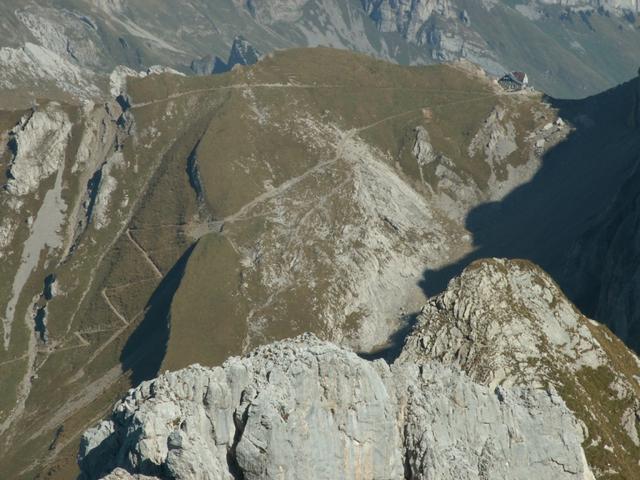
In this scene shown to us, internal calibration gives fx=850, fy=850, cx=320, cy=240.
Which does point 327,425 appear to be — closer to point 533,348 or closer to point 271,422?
point 271,422

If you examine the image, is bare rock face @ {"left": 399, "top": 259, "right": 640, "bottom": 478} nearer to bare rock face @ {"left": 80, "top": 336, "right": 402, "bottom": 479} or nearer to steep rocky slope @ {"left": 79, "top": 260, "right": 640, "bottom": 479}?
steep rocky slope @ {"left": 79, "top": 260, "right": 640, "bottom": 479}

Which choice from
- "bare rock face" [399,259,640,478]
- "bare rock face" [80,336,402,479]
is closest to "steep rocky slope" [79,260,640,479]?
"bare rock face" [80,336,402,479]

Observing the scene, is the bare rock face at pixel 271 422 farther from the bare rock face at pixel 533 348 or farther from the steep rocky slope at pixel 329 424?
the bare rock face at pixel 533 348

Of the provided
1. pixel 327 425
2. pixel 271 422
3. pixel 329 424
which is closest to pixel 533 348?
pixel 329 424

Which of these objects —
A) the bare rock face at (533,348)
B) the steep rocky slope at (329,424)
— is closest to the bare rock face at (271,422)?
the steep rocky slope at (329,424)

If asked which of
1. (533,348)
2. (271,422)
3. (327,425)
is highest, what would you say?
Result: (327,425)

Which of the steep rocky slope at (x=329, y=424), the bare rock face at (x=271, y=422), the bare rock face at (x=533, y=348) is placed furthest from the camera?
the bare rock face at (x=533, y=348)

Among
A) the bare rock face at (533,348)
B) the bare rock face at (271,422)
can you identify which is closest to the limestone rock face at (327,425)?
the bare rock face at (271,422)

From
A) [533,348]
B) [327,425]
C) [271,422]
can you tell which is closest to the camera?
[271,422]

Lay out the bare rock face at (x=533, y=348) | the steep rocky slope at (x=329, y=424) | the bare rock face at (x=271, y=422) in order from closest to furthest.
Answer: the bare rock face at (x=271, y=422), the steep rocky slope at (x=329, y=424), the bare rock face at (x=533, y=348)

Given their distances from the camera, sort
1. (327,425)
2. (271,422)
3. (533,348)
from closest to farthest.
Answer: (271,422) → (327,425) → (533,348)

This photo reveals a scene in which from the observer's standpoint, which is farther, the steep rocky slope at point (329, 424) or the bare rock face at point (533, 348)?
the bare rock face at point (533, 348)
